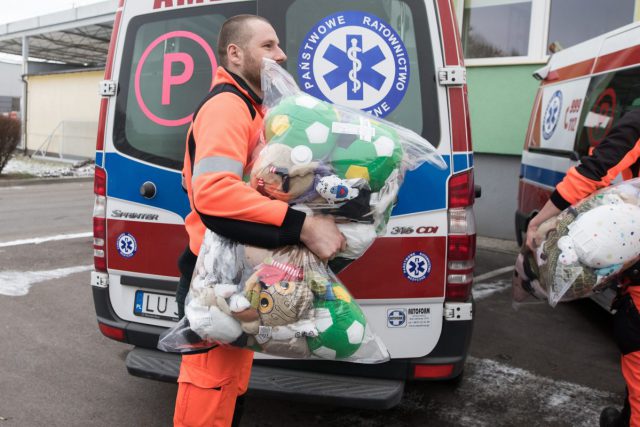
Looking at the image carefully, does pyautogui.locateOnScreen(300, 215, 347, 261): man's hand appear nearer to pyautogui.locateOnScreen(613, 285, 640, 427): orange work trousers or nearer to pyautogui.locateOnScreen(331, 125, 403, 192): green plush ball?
pyautogui.locateOnScreen(331, 125, 403, 192): green plush ball

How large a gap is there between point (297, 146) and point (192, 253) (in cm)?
67

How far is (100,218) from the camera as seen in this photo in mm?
3244

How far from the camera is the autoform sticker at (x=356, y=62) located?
8.95 feet

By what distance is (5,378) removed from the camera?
3783 millimetres

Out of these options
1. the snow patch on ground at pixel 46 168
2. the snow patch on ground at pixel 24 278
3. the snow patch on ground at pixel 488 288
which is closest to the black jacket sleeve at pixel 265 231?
the snow patch on ground at pixel 24 278

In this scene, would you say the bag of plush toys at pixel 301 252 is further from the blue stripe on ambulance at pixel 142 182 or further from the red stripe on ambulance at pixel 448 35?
the blue stripe on ambulance at pixel 142 182

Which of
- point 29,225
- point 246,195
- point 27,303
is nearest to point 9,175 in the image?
point 29,225

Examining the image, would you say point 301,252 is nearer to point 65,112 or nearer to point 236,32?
point 236,32

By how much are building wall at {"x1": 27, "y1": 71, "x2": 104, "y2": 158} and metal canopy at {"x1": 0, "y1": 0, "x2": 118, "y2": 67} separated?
1.84m

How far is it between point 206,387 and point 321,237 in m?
0.70

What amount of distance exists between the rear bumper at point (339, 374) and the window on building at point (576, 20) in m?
7.73

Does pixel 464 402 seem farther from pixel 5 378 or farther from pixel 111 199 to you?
pixel 5 378

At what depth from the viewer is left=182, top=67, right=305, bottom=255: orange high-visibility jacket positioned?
1808 mm

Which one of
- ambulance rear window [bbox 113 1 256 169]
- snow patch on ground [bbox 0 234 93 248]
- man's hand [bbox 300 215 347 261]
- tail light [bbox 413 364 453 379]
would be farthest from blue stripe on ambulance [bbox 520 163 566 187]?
snow patch on ground [bbox 0 234 93 248]
